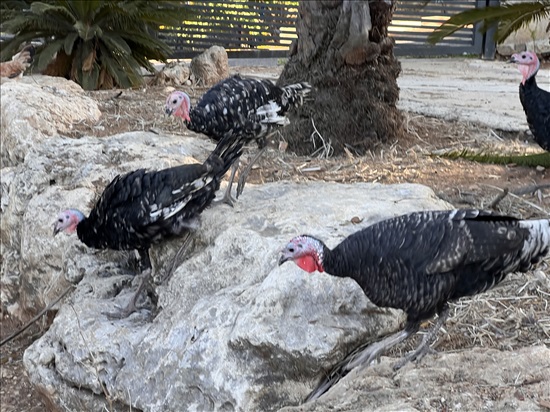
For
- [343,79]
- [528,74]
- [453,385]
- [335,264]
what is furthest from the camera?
[343,79]

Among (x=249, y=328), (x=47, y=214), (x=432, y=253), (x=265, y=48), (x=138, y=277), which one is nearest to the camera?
(x=432, y=253)

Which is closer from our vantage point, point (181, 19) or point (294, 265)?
point (294, 265)

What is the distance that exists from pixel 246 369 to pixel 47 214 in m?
2.74

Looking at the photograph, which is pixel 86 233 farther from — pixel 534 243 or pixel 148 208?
pixel 534 243

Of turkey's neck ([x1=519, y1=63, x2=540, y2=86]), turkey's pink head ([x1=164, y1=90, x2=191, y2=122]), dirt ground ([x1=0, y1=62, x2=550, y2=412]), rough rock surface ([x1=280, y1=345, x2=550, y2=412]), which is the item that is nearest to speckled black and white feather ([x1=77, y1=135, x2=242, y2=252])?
turkey's pink head ([x1=164, y1=90, x2=191, y2=122])

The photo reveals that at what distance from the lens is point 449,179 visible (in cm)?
596

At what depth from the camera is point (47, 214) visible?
229 inches

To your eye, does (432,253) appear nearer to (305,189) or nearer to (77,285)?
(305,189)

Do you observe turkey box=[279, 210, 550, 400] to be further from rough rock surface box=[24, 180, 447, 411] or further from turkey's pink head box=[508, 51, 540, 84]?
turkey's pink head box=[508, 51, 540, 84]

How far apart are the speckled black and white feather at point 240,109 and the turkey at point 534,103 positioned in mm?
2044

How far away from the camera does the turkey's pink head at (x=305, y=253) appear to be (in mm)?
3582

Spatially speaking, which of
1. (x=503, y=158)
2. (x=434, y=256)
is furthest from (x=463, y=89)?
(x=434, y=256)

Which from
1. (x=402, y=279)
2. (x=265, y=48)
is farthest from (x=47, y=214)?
(x=265, y=48)

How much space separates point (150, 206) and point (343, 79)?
303 cm
